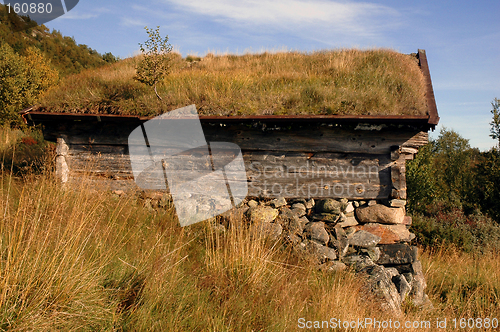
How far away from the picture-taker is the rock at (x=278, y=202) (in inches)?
200

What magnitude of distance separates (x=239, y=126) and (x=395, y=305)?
11.7ft

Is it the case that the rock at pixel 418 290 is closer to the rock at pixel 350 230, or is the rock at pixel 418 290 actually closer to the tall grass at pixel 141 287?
the tall grass at pixel 141 287

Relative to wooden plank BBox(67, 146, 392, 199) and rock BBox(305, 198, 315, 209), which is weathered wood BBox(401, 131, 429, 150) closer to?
wooden plank BBox(67, 146, 392, 199)

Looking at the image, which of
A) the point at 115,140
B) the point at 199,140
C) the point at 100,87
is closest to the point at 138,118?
the point at 115,140

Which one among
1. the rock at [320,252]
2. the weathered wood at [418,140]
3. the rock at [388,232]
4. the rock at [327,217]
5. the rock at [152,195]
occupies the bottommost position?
the rock at [320,252]

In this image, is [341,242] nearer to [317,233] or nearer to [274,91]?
[317,233]

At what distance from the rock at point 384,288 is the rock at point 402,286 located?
0.31 ft

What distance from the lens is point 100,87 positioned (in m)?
6.09

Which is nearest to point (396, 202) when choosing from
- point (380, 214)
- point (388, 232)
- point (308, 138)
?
point (380, 214)

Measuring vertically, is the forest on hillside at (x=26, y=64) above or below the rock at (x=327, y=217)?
above

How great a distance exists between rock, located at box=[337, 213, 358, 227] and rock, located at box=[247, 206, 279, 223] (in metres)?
1.05

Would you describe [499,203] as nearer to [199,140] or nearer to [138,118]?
[199,140]

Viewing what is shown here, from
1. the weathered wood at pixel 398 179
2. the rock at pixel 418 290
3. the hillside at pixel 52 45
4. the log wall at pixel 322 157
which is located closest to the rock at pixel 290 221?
the log wall at pixel 322 157

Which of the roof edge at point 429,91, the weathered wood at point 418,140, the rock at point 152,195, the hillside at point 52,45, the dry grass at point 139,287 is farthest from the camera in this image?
the hillside at point 52,45
